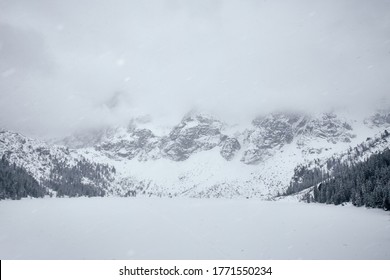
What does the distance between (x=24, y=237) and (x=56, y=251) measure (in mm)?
11010

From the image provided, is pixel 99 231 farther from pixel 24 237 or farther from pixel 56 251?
pixel 56 251

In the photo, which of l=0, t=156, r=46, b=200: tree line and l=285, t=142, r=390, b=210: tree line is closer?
l=285, t=142, r=390, b=210: tree line

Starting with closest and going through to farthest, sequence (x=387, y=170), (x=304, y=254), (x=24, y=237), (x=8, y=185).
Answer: (x=304, y=254) < (x=24, y=237) < (x=387, y=170) < (x=8, y=185)

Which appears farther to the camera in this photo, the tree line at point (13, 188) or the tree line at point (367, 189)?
the tree line at point (13, 188)

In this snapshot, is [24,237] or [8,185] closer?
[24,237]

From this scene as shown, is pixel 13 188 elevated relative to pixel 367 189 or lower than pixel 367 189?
lower

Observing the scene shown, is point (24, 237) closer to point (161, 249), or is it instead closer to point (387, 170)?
point (161, 249)

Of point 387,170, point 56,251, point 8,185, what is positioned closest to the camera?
point 56,251

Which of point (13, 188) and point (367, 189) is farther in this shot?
point (13, 188)
